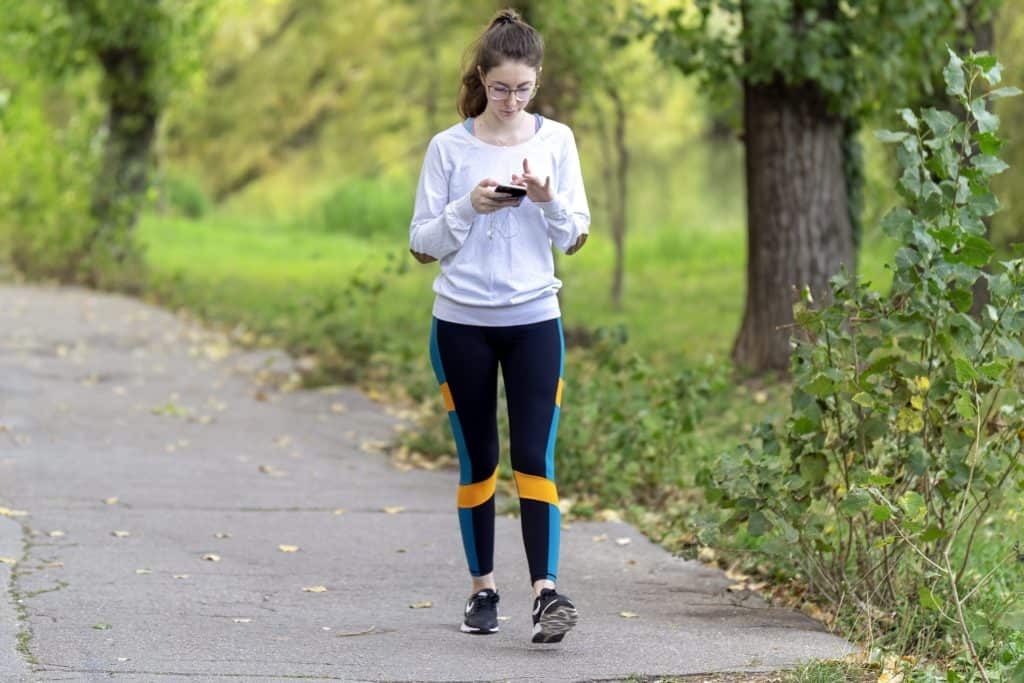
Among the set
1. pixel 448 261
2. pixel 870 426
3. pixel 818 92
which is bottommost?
pixel 870 426

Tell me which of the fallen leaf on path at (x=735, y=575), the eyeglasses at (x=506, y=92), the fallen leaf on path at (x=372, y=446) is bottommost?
the fallen leaf on path at (x=735, y=575)

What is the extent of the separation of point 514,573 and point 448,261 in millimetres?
1737

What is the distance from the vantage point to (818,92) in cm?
1132

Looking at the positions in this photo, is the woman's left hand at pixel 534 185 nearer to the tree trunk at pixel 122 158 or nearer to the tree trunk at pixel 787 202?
the tree trunk at pixel 787 202

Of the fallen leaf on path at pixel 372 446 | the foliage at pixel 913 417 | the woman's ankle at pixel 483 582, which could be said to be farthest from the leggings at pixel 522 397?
the fallen leaf on path at pixel 372 446

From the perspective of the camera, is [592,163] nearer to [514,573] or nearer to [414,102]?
[414,102]

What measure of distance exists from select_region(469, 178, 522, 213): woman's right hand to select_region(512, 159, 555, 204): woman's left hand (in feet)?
0.16

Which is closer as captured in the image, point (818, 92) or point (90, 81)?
point (818, 92)

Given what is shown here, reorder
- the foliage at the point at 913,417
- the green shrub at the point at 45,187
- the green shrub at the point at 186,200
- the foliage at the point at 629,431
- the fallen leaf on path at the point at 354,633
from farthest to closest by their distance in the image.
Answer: the green shrub at the point at 186,200 → the green shrub at the point at 45,187 → the foliage at the point at 629,431 → the fallen leaf on path at the point at 354,633 → the foliage at the point at 913,417

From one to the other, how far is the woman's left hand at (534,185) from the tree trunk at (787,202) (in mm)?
6784

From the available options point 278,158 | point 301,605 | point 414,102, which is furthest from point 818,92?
point 278,158

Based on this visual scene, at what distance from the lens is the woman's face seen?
490 cm

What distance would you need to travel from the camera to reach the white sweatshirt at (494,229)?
16.4 ft

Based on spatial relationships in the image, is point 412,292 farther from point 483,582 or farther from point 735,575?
point 483,582
